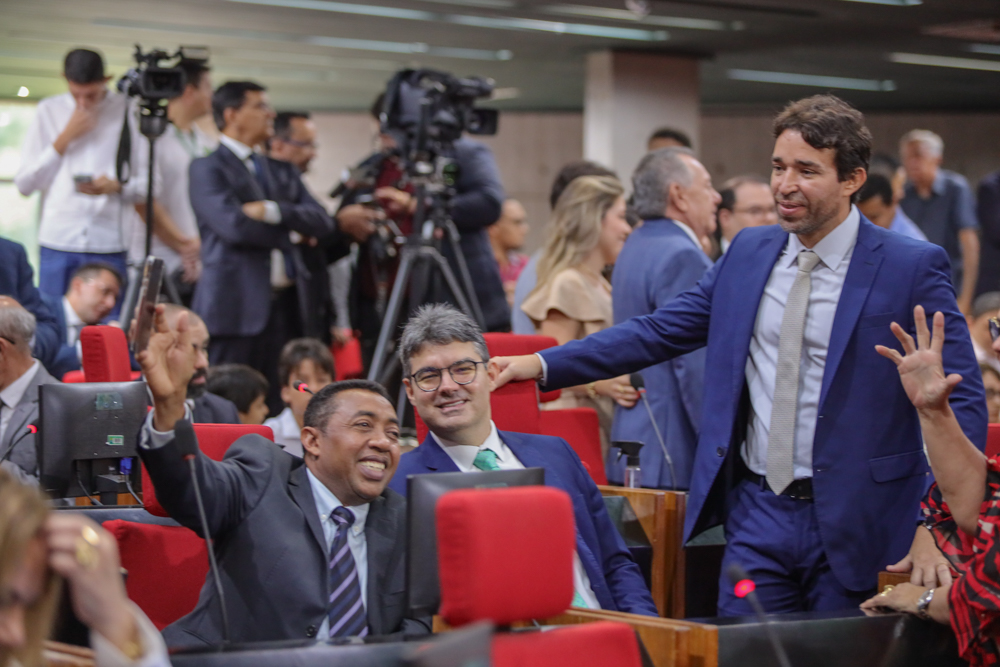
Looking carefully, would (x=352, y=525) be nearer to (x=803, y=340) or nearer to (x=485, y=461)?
(x=485, y=461)

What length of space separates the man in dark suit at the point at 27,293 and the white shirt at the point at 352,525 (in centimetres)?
167

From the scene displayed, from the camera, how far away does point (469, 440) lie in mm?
2547

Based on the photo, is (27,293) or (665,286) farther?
(27,293)

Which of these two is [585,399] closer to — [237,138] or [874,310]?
[874,310]

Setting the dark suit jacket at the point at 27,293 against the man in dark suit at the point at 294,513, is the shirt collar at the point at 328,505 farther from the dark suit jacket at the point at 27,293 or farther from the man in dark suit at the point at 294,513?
the dark suit jacket at the point at 27,293

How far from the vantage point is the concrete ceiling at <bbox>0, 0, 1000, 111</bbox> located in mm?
7336

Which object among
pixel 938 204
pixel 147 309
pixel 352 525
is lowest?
pixel 352 525

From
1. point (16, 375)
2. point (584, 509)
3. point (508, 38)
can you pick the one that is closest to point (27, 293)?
point (16, 375)

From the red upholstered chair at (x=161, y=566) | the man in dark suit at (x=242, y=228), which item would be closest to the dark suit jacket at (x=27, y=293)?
the man in dark suit at (x=242, y=228)

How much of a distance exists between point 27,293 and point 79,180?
1035 millimetres

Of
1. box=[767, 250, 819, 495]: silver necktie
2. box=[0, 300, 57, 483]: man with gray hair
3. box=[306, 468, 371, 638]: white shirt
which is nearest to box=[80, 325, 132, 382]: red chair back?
box=[0, 300, 57, 483]: man with gray hair

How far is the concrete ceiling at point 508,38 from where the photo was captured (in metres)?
7.34

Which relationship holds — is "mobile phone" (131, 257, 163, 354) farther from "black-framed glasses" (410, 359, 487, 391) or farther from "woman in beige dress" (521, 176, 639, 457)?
"woman in beige dress" (521, 176, 639, 457)

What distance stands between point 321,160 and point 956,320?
9712 mm
